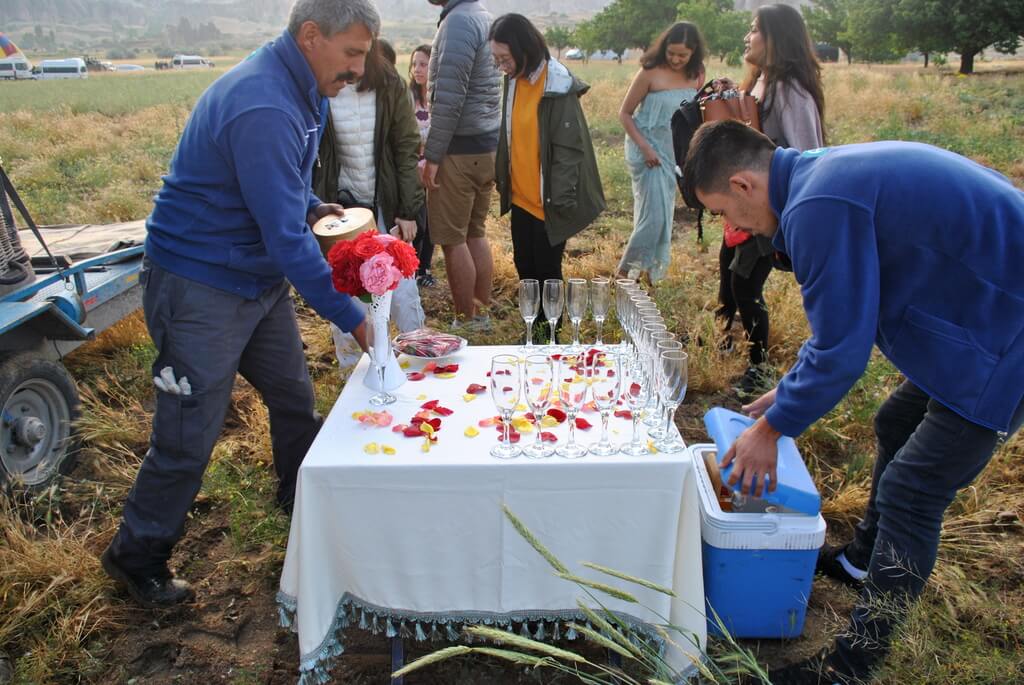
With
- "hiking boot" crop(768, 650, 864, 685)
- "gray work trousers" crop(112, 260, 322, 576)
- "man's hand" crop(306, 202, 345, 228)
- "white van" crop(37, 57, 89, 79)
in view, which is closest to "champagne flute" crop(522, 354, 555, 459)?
"hiking boot" crop(768, 650, 864, 685)

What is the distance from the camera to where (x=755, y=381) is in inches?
166

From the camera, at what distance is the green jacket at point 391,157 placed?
412cm

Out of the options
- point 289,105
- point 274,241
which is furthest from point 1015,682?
point 289,105

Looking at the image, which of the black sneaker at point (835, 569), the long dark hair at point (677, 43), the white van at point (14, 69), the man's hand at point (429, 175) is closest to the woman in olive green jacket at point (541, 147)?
the man's hand at point (429, 175)

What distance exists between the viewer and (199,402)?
258cm

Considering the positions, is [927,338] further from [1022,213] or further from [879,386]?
[879,386]

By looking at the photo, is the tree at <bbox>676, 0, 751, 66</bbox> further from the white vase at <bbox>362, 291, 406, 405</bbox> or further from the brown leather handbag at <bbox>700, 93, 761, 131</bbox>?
the white vase at <bbox>362, 291, 406, 405</bbox>

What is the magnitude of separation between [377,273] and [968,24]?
33946 mm

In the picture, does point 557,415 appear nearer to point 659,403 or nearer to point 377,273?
point 659,403

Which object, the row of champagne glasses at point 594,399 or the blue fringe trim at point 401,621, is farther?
the blue fringe trim at point 401,621

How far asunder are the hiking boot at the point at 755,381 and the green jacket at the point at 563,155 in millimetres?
1396

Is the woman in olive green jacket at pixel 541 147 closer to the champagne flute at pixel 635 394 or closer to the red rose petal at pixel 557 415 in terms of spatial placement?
the champagne flute at pixel 635 394

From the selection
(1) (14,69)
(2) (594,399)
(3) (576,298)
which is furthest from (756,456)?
(1) (14,69)

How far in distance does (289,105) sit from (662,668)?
204 centimetres
